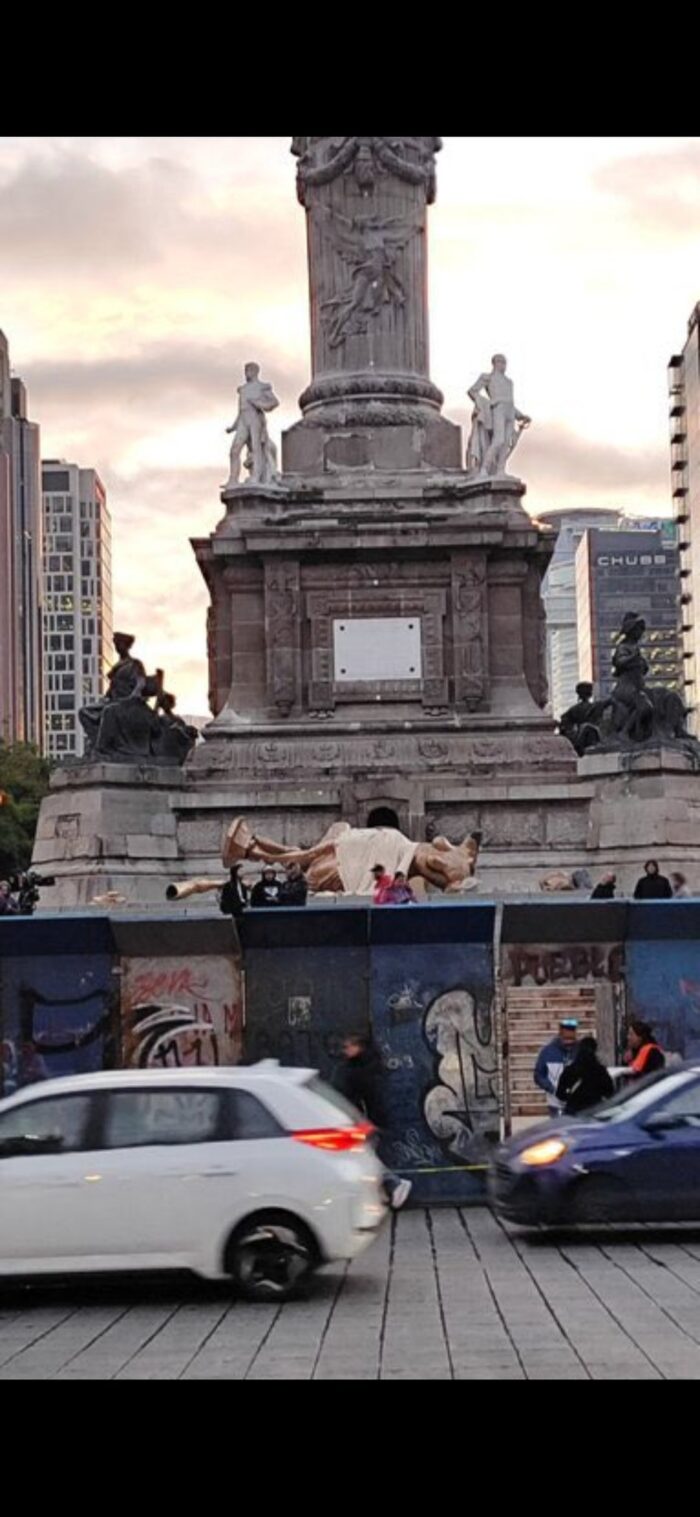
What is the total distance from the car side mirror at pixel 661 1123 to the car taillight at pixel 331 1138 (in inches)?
108

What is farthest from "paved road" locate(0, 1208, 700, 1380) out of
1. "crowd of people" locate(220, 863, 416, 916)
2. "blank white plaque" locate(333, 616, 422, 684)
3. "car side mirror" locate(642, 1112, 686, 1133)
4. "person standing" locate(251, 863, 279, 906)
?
"blank white plaque" locate(333, 616, 422, 684)

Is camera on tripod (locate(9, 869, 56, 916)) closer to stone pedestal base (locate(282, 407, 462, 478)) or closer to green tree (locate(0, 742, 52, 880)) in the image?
stone pedestal base (locate(282, 407, 462, 478))

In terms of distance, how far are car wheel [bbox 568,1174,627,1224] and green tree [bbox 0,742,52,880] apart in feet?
200

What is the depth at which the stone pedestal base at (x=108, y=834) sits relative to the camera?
42312 mm

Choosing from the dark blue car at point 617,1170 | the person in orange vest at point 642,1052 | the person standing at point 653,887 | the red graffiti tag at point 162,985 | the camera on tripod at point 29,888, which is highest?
the camera on tripod at point 29,888

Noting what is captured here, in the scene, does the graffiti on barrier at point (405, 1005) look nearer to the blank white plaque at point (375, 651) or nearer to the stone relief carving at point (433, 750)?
the stone relief carving at point (433, 750)

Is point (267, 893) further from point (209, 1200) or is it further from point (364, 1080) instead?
point (209, 1200)

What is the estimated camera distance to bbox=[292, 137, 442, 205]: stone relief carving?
1941 inches

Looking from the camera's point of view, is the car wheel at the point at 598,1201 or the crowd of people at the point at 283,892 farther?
the crowd of people at the point at 283,892

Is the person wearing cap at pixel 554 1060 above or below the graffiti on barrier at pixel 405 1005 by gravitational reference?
below

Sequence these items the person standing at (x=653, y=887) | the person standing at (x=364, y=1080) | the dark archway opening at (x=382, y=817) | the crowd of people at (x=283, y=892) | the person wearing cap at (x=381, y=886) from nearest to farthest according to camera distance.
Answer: the person standing at (x=364, y=1080), the crowd of people at (x=283, y=892), the person standing at (x=653, y=887), the person wearing cap at (x=381, y=886), the dark archway opening at (x=382, y=817)

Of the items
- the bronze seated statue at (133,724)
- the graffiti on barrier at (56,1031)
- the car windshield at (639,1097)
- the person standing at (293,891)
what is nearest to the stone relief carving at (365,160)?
the bronze seated statue at (133,724)
